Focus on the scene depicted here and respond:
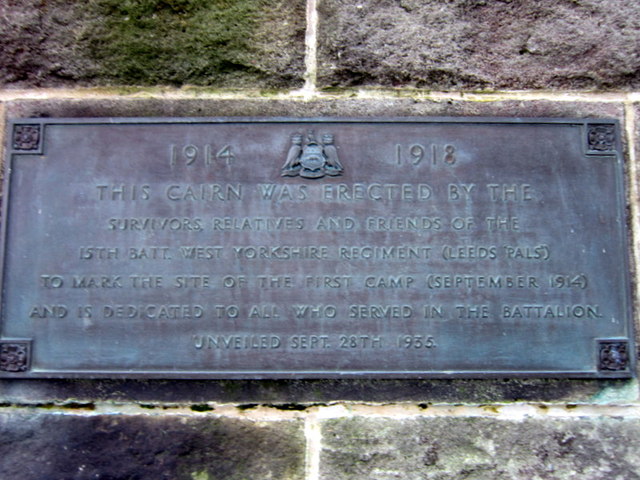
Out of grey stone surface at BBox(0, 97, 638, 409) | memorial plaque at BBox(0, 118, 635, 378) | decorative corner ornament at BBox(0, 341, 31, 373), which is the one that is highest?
memorial plaque at BBox(0, 118, 635, 378)

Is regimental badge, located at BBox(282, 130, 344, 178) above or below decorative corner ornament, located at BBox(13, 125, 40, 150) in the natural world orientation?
below

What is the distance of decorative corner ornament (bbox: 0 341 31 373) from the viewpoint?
7.77 feet

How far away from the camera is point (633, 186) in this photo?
253cm

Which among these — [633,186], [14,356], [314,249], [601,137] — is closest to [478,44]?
[601,137]

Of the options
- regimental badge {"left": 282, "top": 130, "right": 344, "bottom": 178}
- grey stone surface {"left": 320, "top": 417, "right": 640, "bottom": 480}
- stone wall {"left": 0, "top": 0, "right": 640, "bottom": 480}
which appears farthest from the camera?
stone wall {"left": 0, "top": 0, "right": 640, "bottom": 480}

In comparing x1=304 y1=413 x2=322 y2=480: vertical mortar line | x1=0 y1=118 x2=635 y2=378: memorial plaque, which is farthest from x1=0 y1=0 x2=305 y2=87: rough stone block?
x1=304 y1=413 x2=322 y2=480: vertical mortar line

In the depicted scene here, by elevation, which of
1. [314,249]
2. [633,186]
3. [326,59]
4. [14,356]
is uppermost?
[326,59]

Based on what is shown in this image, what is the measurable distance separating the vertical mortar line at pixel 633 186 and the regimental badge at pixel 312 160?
48.0 inches

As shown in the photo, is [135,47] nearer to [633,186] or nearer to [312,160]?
[312,160]

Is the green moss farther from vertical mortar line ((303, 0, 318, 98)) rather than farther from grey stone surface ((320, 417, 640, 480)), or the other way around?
grey stone surface ((320, 417, 640, 480))

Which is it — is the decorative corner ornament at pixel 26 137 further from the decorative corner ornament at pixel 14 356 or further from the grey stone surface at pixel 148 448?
the grey stone surface at pixel 148 448

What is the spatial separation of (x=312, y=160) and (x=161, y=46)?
2.74 ft

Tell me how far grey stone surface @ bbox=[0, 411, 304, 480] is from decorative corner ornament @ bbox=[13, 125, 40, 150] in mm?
1096

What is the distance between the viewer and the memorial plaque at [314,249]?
93.2 inches
